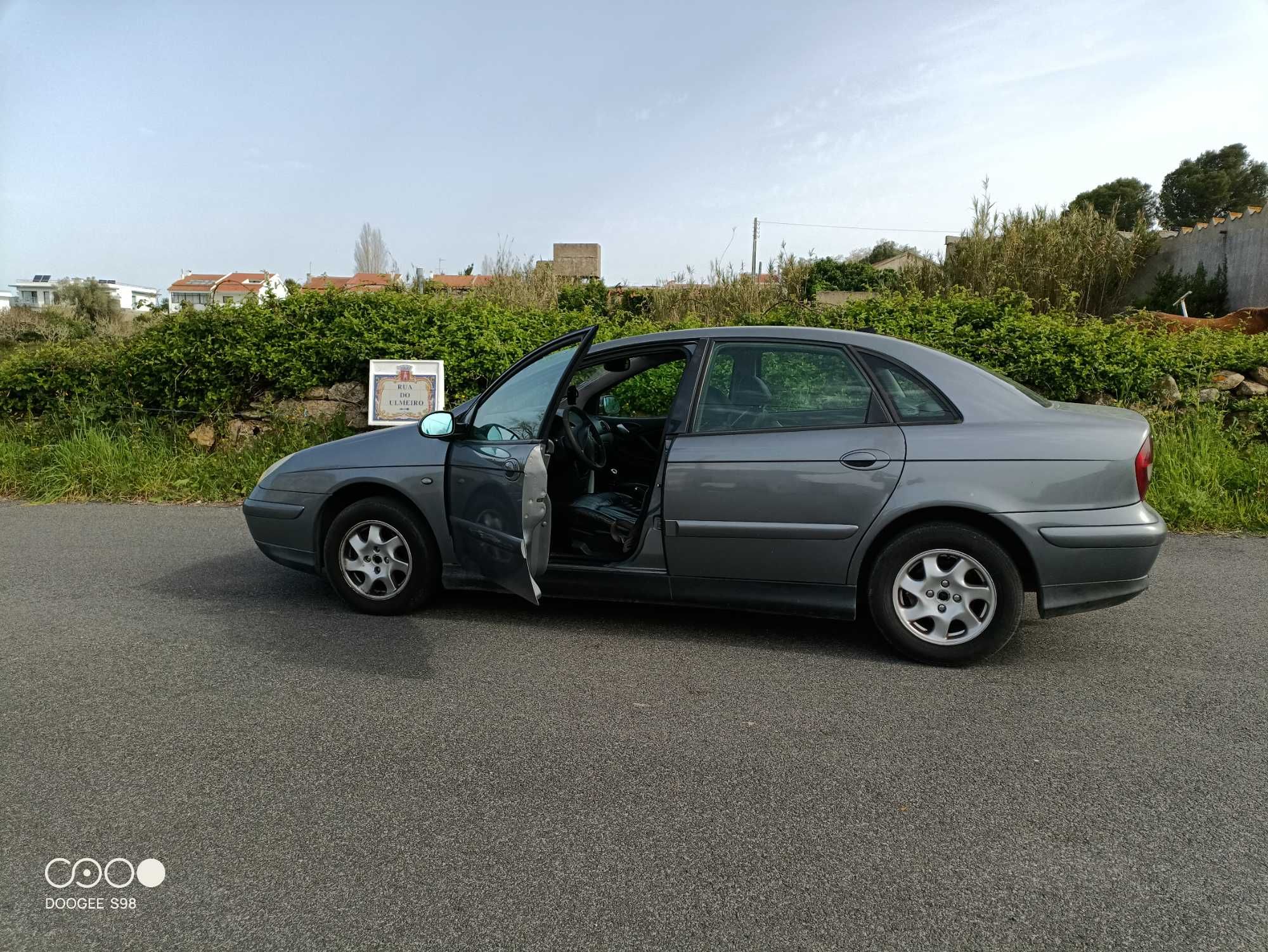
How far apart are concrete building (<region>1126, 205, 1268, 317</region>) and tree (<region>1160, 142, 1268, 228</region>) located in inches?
1707

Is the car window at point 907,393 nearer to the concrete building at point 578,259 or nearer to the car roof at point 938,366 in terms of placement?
the car roof at point 938,366

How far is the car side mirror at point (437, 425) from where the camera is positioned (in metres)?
4.75

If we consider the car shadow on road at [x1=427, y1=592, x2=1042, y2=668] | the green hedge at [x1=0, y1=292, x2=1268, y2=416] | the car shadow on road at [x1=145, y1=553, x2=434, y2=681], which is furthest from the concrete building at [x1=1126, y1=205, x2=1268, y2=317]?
the car shadow on road at [x1=145, y1=553, x2=434, y2=681]

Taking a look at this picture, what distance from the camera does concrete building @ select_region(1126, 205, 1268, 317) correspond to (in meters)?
16.8

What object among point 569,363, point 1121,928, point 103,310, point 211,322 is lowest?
point 1121,928

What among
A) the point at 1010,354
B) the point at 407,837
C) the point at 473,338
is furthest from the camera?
the point at 473,338

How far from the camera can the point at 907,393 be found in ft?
14.7

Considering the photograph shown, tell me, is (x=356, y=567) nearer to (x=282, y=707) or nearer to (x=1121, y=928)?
(x=282, y=707)

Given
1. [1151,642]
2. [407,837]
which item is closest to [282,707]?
[407,837]

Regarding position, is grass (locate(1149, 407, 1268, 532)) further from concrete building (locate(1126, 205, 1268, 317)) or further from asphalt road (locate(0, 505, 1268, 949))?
concrete building (locate(1126, 205, 1268, 317))

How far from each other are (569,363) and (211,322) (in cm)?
678

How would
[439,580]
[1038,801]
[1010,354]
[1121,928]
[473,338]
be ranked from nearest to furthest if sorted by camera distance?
[1121,928] → [1038,801] → [439,580] → [1010,354] → [473,338]

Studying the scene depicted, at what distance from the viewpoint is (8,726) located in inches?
145

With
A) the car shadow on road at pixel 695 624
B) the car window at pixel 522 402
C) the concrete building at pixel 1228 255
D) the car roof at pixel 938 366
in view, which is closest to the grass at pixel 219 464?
the car shadow on road at pixel 695 624
